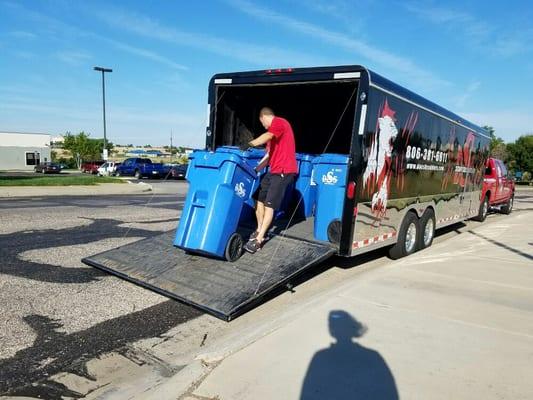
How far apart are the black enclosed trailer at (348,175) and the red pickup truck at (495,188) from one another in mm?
4816

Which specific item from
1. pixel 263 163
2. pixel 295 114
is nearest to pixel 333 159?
pixel 263 163

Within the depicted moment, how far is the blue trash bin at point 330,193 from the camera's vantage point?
6.05 metres

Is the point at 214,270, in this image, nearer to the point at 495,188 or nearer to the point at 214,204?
the point at 214,204

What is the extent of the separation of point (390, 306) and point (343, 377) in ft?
5.90

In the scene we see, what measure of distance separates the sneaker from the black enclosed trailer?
120 mm

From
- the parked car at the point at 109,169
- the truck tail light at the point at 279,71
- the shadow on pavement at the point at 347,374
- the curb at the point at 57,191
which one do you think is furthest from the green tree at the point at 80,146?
the shadow on pavement at the point at 347,374

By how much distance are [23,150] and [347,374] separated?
6868 cm

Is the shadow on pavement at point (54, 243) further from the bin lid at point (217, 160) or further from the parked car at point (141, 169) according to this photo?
the parked car at point (141, 169)

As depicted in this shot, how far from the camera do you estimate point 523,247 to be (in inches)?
349

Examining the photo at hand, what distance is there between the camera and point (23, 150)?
6269cm

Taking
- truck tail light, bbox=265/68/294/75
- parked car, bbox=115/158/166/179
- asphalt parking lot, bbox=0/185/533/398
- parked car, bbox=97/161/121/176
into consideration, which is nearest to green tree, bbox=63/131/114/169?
parked car, bbox=97/161/121/176

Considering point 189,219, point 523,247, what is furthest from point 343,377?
point 523,247

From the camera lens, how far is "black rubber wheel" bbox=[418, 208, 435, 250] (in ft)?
27.7

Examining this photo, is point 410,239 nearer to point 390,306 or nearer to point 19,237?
point 390,306
